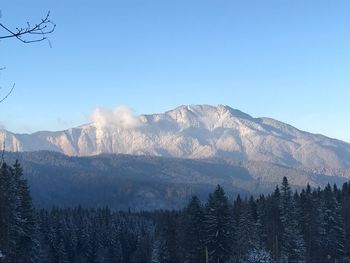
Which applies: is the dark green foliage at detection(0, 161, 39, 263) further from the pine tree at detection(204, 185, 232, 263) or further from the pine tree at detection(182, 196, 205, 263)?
the pine tree at detection(204, 185, 232, 263)

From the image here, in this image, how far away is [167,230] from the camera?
78688 mm

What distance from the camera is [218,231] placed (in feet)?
203

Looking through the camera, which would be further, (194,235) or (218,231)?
(194,235)

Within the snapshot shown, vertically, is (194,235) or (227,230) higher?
(227,230)

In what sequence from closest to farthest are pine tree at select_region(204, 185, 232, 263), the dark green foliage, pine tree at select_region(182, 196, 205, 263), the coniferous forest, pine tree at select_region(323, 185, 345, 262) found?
the dark green foliage < the coniferous forest < pine tree at select_region(204, 185, 232, 263) < pine tree at select_region(182, 196, 205, 263) < pine tree at select_region(323, 185, 345, 262)

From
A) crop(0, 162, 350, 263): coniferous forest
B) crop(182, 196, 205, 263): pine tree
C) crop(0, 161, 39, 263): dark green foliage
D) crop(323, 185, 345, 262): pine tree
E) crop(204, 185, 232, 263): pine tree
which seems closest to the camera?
crop(0, 161, 39, 263): dark green foliage

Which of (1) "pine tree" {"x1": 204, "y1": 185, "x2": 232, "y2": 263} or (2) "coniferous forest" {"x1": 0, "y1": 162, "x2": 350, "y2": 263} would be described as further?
(1) "pine tree" {"x1": 204, "y1": 185, "x2": 232, "y2": 263}

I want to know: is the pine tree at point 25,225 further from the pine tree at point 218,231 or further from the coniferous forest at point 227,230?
the pine tree at point 218,231

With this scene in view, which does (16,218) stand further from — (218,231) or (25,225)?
(218,231)

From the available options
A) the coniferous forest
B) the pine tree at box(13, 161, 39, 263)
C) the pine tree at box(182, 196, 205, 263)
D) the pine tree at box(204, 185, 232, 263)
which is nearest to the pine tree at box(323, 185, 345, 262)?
the coniferous forest

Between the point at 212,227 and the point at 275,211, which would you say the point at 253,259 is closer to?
the point at 212,227

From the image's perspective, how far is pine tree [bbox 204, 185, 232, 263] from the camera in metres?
61.6

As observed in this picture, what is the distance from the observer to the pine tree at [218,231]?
61.6 meters

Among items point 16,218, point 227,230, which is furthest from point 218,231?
point 16,218
